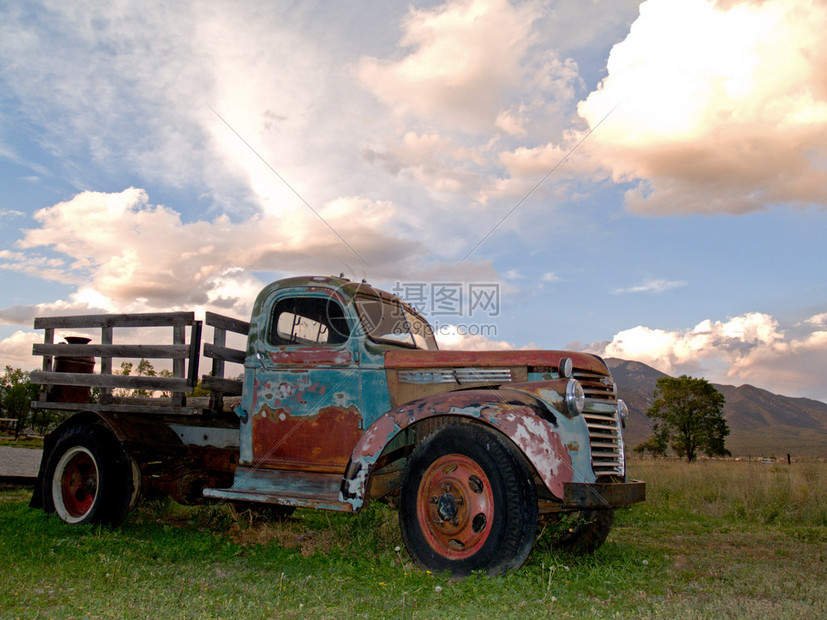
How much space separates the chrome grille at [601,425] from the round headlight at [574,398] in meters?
0.19

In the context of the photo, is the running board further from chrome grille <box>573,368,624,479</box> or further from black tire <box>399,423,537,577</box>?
chrome grille <box>573,368,624,479</box>

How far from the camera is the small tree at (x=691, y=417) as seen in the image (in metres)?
38.3

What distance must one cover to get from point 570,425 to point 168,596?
9.39 feet

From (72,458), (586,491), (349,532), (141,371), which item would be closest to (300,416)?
(349,532)

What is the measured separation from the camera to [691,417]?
1545 inches

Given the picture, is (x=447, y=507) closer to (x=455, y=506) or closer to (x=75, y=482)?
(x=455, y=506)

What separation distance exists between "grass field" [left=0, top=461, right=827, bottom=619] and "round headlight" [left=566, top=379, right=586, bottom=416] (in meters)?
1.07

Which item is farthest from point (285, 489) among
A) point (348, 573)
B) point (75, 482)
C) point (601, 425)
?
point (75, 482)

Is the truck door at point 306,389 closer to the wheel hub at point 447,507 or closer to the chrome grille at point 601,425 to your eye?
the wheel hub at point 447,507

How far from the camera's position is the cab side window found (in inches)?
209

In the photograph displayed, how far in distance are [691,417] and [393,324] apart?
1535 inches

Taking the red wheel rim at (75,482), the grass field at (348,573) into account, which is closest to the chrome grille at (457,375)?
the grass field at (348,573)

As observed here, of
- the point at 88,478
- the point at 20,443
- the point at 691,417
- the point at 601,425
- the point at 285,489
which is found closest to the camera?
the point at 601,425

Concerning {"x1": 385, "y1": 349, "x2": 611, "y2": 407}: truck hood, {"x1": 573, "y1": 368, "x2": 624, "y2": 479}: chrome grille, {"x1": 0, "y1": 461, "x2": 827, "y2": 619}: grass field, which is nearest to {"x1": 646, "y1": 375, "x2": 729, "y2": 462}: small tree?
{"x1": 0, "y1": 461, "x2": 827, "y2": 619}: grass field
